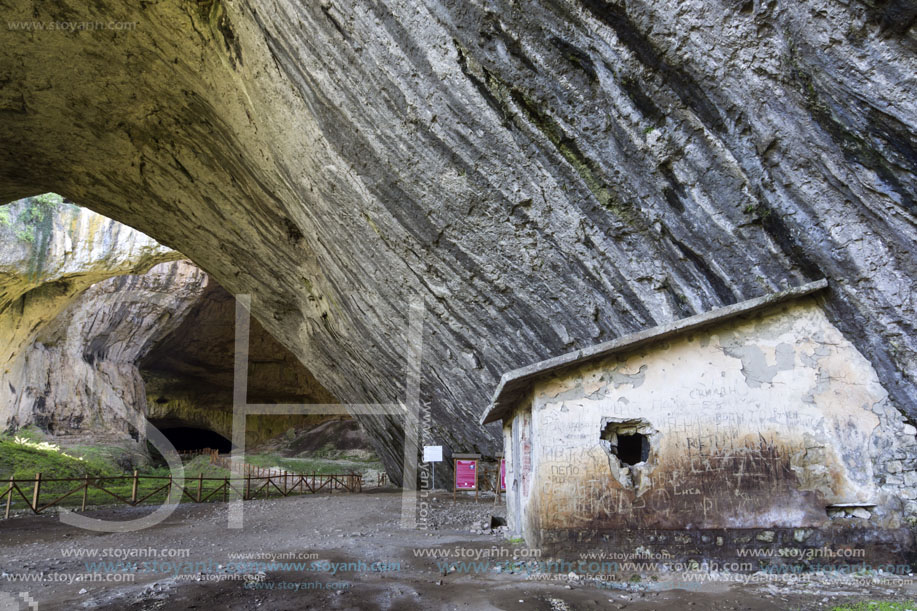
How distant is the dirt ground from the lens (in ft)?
17.1

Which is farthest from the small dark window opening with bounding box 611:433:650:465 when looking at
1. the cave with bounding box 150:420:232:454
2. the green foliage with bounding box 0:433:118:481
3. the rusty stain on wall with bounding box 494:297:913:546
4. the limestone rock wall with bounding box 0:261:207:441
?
the cave with bounding box 150:420:232:454

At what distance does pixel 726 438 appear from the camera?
Result: 6324 mm

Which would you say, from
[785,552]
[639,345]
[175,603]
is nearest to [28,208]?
[175,603]

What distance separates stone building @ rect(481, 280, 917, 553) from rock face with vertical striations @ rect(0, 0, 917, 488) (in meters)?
0.45

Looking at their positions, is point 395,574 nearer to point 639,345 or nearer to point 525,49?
point 639,345

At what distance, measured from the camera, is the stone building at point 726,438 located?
20.1ft

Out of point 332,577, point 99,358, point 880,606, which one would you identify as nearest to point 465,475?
point 332,577

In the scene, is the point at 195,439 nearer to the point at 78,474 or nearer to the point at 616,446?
the point at 78,474

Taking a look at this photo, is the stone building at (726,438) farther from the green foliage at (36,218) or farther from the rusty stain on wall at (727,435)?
the green foliage at (36,218)

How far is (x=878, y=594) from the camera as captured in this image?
5.15 m

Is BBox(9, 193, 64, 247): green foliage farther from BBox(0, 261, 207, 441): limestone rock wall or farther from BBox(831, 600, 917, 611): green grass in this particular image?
BBox(831, 600, 917, 611): green grass

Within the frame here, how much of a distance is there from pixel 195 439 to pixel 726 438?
3640 centimetres

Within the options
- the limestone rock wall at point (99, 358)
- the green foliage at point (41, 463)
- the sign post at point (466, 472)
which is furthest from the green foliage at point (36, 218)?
the sign post at point (466, 472)

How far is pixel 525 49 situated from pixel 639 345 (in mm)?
3647
